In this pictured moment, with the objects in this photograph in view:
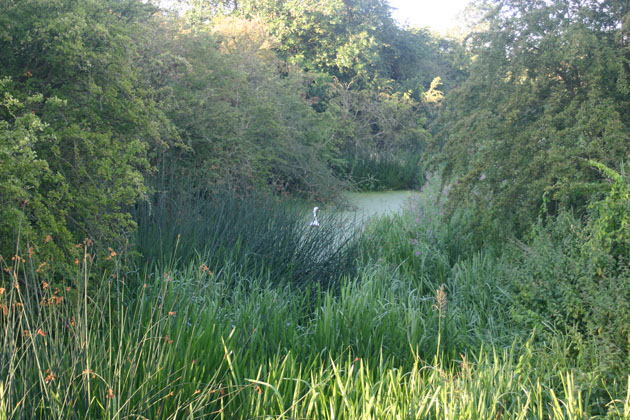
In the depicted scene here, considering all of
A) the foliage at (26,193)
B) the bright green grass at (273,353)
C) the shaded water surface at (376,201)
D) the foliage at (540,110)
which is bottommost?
the shaded water surface at (376,201)

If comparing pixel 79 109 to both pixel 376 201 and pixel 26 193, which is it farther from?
pixel 376 201

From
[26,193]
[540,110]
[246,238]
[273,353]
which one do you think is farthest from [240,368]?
[540,110]

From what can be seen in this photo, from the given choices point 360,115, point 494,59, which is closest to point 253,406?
point 494,59

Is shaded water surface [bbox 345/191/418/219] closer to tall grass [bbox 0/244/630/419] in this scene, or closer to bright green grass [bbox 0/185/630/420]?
bright green grass [bbox 0/185/630/420]

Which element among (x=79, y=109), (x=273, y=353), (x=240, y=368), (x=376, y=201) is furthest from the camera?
(x=376, y=201)

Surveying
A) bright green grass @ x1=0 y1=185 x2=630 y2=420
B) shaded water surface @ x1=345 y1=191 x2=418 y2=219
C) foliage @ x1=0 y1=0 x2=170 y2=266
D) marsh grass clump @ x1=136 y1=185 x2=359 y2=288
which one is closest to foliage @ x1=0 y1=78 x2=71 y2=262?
foliage @ x1=0 y1=0 x2=170 y2=266

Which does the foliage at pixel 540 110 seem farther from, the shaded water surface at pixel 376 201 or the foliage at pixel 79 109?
the shaded water surface at pixel 376 201

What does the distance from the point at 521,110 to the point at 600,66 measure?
0.89m

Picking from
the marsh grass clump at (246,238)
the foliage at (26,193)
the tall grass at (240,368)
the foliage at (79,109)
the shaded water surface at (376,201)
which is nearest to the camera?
the tall grass at (240,368)

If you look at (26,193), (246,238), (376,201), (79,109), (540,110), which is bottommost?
(376,201)

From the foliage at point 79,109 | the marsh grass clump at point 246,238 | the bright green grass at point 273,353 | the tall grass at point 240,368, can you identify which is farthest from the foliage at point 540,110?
the foliage at point 79,109

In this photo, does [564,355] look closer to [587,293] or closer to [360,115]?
[587,293]

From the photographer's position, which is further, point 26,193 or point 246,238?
point 246,238

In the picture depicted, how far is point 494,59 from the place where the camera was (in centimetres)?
647
